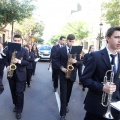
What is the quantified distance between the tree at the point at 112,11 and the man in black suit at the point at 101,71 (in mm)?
19052

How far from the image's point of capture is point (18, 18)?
68.0ft

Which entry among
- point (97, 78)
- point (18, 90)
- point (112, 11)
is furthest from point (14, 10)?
point (97, 78)

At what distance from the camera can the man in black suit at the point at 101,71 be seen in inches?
126

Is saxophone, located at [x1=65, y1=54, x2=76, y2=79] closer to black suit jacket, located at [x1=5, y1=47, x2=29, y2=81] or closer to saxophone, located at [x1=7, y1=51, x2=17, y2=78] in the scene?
black suit jacket, located at [x1=5, y1=47, x2=29, y2=81]

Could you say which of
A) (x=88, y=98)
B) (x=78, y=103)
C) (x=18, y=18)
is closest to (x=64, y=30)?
(x=18, y=18)

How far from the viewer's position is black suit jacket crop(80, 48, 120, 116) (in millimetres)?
3221

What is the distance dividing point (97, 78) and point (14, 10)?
703 inches

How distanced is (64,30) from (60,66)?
5185 cm

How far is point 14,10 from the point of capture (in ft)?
66.3

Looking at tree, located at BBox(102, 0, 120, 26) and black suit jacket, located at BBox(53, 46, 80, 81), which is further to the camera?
tree, located at BBox(102, 0, 120, 26)

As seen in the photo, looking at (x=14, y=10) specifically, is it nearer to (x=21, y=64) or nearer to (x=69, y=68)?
(x=21, y=64)

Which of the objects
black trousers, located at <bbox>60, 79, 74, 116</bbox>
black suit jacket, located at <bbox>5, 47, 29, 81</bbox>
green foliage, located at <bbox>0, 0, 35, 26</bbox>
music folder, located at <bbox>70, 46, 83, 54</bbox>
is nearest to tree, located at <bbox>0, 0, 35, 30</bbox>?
green foliage, located at <bbox>0, 0, 35, 26</bbox>

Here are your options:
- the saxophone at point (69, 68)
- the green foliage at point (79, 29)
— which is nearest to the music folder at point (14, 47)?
the saxophone at point (69, 68)

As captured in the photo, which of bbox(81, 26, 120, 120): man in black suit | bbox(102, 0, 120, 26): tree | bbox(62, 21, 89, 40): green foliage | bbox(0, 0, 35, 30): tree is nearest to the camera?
bbox(81, 26, 120, 120): man in black suit
